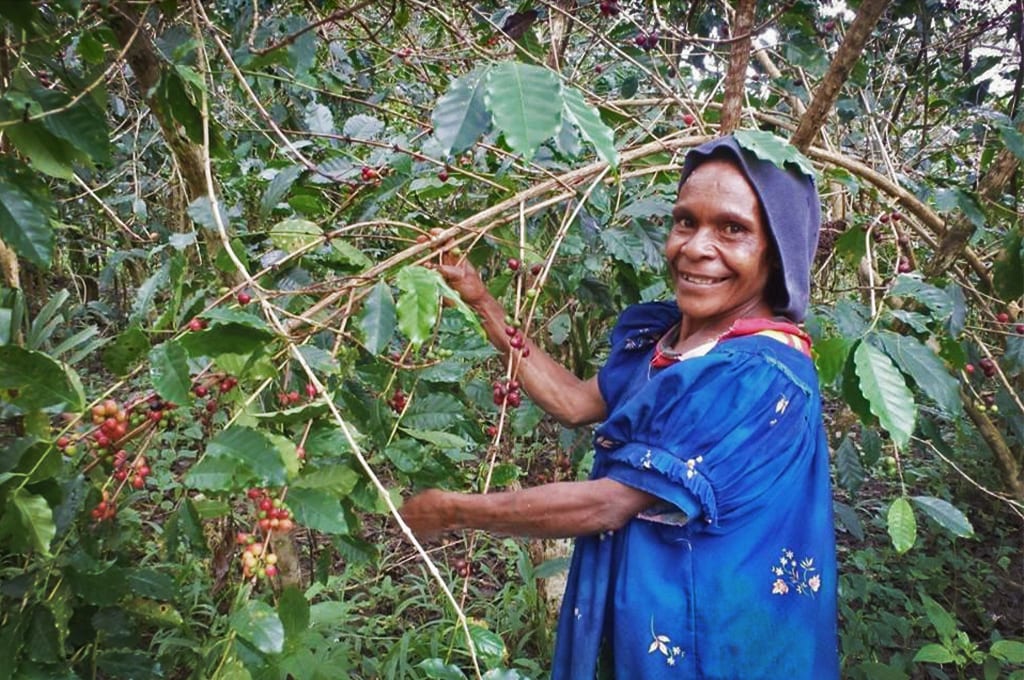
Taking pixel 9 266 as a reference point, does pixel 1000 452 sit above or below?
below

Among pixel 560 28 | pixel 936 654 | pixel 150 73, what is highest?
pixel 560 28

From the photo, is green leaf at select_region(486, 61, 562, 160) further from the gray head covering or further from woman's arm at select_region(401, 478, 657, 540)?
woman's arm at select_region(401, 478, 657, 540)

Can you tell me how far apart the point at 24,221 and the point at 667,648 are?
1281mm

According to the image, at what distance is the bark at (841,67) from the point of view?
53.7 inches

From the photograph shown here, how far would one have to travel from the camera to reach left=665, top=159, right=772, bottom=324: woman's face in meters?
1.28

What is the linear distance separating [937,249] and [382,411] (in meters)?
1.52

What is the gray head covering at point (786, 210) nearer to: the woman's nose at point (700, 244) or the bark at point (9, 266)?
the woman's nose at point (700, 244)

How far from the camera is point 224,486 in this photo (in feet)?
3.11

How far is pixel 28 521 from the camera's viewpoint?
0.98 m

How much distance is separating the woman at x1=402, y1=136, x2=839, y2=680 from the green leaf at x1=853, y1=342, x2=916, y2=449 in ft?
0.49

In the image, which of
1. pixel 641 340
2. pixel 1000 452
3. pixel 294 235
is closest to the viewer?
pixel 294 235

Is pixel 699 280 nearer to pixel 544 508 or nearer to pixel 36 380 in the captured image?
pixel 544 508

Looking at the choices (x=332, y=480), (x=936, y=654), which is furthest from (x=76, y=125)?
(x=936, y=654)

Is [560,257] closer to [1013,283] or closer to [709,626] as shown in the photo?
[709,626]
